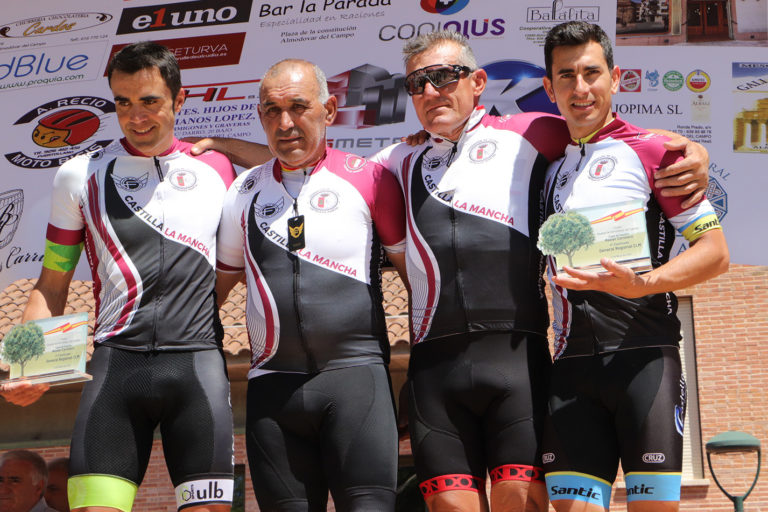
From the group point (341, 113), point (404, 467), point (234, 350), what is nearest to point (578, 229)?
point (341, 113)

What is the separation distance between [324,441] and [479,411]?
26.2 inches

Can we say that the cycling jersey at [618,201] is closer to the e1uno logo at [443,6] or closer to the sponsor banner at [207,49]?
the e1uno logo at [443,6]

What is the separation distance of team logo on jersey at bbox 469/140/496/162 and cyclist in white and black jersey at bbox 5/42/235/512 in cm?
119

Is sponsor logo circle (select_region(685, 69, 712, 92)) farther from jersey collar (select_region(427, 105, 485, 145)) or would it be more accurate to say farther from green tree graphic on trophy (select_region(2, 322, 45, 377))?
green tree graphic on trophy (select_region(2, 322, 45, 377))

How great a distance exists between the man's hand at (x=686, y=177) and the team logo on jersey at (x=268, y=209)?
1.64m

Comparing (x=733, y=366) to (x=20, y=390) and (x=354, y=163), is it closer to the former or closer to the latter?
(x=354, y=163)

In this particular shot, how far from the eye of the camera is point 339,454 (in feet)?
12.9

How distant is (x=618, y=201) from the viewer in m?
3.84

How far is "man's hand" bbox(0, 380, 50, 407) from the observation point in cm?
394

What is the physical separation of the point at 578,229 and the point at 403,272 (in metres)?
1.13

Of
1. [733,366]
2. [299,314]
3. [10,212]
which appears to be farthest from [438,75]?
[733,366]

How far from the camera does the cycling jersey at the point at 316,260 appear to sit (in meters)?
4.09

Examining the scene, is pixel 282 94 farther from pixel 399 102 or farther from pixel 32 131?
pixel 32 131

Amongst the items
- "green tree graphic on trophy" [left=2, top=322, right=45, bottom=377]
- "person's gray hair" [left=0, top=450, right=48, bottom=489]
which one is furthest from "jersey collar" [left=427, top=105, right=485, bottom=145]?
"person's gray hair" [left=0, top=450, right=48, bottom=489]
